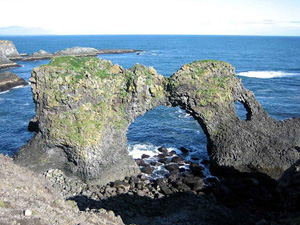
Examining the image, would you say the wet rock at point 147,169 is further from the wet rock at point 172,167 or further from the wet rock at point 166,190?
the wet rock at point 166,190

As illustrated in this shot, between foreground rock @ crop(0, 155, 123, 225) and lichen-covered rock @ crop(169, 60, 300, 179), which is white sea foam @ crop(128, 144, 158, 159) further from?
foreground rock @ crop(0, 155, 123, 225)

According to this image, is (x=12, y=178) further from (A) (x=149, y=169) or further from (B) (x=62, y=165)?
(A) (x=149, y=169)

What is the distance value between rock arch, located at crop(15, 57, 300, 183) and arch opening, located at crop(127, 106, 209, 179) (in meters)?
3.24

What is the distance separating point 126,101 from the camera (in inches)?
1321

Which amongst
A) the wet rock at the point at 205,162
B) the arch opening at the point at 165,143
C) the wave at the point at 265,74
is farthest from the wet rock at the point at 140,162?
the wave at the point at 265,74

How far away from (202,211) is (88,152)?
13886 millimetres

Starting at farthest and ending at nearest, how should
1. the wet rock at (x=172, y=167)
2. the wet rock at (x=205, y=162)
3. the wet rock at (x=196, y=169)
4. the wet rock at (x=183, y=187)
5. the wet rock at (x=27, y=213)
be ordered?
the wet rock at (x=205, y=162)
the wet rock at (x=172, y=167)
the wet rock at (x=196, y=169)
the wet rock at (x=183, y=187)
the wet rock at (x=27, y=213)

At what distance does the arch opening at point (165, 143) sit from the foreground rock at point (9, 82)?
4382 centimetres

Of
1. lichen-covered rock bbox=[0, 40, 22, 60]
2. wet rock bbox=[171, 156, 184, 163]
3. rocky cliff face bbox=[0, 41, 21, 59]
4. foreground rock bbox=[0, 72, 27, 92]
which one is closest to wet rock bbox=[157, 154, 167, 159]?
wet rock bbox=[171, 156, 184, 163]

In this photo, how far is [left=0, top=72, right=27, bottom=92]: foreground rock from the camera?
74250 mm

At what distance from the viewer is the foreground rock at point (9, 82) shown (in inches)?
2923

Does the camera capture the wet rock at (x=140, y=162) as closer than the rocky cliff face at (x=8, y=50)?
Yes

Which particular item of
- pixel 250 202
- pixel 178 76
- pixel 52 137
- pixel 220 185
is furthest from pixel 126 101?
pixel 250 202

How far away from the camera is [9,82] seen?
7594 centimetres
